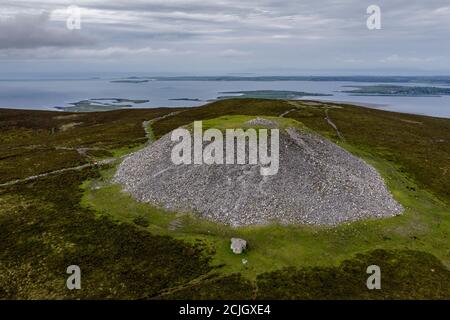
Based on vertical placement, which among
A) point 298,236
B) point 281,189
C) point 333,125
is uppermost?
point 333,125

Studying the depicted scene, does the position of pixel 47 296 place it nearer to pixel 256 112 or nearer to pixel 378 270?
pixel 378 270

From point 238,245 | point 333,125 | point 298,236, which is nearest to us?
point 238,245

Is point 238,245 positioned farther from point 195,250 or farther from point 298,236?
point 298,236

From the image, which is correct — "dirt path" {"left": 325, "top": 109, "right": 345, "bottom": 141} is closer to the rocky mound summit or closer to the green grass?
the rocky mound summit

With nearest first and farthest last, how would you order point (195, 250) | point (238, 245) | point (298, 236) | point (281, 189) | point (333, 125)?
point (238, 245)
point (195, 250)
point (298, 236)
point (281, 189)
point (333, 125)

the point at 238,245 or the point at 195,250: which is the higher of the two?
the point at 238,245

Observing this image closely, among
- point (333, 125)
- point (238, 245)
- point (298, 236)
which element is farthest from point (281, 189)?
point (333, 125)

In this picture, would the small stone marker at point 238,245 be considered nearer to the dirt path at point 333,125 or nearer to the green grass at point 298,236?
the green grass at point 298,236
